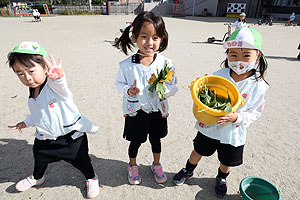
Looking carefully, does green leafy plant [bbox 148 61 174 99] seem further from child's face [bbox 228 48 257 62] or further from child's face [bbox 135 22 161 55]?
child's face [bbox 228 48 257 62]

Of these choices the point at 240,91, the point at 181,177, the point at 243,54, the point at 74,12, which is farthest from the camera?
the point at 74,12

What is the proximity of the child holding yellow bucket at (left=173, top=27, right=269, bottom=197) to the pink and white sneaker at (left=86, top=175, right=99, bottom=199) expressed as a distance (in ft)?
4.50

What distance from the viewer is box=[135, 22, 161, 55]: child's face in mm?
1867

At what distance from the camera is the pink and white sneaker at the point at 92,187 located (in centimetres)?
231

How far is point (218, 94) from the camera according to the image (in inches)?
78.2

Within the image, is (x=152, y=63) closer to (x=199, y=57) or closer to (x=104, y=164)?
(x=104, y=164)

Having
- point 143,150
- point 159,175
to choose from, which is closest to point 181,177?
point 159,175

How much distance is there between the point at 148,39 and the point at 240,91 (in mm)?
1027

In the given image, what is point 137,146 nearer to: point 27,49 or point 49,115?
point 49,115

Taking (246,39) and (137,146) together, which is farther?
(137,146)

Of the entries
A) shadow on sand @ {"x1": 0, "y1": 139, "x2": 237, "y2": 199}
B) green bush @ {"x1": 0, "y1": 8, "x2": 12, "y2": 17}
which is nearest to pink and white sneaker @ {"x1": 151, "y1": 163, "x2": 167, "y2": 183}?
shadow on sand @ {"x1": 0, "y1": 139, "x2": 237, "y2": 199}

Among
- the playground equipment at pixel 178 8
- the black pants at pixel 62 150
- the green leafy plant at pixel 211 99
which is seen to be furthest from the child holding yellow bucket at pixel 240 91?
the playground equipment at pixel 178 8

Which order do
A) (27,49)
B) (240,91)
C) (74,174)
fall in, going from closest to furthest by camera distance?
(27,49), (240,91), (74,174)

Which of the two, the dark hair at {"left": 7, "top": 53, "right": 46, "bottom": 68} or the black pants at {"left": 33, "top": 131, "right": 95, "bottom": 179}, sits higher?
the dark hair at {"left": 7, "top": 53, "right": 46, "bottom": 68}
